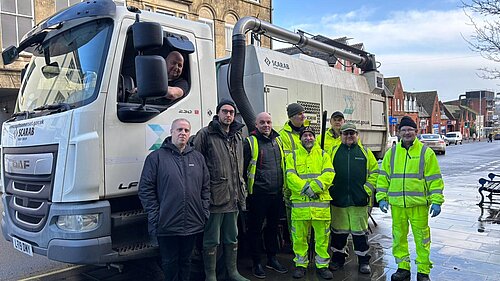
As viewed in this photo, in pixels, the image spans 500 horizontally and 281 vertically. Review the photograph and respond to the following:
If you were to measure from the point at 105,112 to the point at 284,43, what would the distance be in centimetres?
371

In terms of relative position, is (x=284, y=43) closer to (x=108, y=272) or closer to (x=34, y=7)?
(x=108, y=272)

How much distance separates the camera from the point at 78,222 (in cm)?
334

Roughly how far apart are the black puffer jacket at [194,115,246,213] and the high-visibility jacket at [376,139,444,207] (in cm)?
172

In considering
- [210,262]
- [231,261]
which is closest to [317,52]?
[231,261]

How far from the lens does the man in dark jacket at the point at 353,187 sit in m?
4.74

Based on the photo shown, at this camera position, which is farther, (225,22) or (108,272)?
(225,22)

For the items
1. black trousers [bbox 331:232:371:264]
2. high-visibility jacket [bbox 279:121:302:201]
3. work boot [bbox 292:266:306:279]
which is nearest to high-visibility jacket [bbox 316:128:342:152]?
high-visibility jacket [bbox 279:121:302:201]

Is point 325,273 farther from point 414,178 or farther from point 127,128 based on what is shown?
point 127,128

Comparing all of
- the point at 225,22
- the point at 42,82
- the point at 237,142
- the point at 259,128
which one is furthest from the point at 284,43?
the point at 225,22

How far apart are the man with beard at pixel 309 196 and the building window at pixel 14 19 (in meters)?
12.4

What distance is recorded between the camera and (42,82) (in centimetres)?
398

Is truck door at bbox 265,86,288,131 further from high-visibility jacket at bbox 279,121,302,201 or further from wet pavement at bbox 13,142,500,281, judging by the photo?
wet pavement at bbox 13,142,500,281

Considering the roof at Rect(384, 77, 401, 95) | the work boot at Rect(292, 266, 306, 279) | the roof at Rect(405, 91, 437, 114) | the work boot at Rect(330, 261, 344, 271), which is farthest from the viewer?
the roof at Rect(405, 91, 437, 114)

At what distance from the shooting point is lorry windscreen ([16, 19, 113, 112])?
11.6 ft
